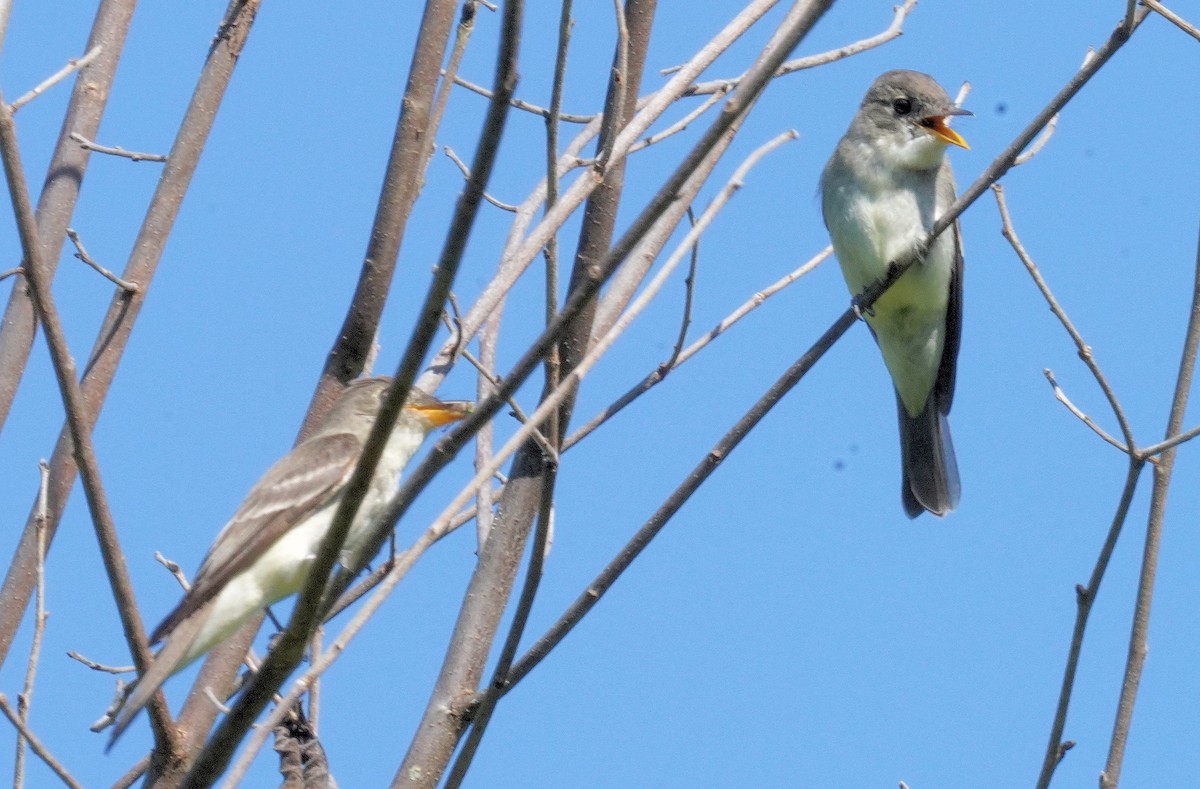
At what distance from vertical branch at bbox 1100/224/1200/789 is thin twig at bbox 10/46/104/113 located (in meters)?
2.62

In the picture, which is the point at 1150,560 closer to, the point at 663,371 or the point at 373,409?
the point at 663,371

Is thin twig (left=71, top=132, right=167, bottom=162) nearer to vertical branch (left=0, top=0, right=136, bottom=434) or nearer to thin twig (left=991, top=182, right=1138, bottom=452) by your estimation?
vertical branch (left=0, top=0, right=136, bottom=434)

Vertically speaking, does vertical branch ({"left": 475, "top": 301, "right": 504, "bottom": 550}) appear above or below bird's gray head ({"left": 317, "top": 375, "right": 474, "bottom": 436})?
below

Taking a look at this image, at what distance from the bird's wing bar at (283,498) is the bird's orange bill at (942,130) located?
2.99 m

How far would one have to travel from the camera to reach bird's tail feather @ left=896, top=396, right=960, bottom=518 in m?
7.11

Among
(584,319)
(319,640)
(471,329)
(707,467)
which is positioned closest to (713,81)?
(584,319)

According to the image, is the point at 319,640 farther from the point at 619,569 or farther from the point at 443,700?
the point at 619,569

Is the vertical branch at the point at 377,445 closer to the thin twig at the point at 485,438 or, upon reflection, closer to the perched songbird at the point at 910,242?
the thin twig at the point at 485,438

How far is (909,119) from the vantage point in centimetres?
661

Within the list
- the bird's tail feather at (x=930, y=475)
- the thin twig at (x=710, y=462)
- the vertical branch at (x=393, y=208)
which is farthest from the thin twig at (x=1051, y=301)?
the bird's tail feather at (x=930, y=475)

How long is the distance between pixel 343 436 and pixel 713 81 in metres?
1.82

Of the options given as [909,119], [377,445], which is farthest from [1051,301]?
[909,119]

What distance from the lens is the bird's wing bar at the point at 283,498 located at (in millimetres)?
4707

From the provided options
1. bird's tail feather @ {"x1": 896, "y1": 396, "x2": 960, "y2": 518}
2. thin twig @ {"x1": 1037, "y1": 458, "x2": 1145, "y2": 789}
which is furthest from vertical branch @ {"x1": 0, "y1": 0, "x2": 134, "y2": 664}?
bird's tail feather @ {"x1": 896, "y1": 396, "x2": 960, "y2": 518}
